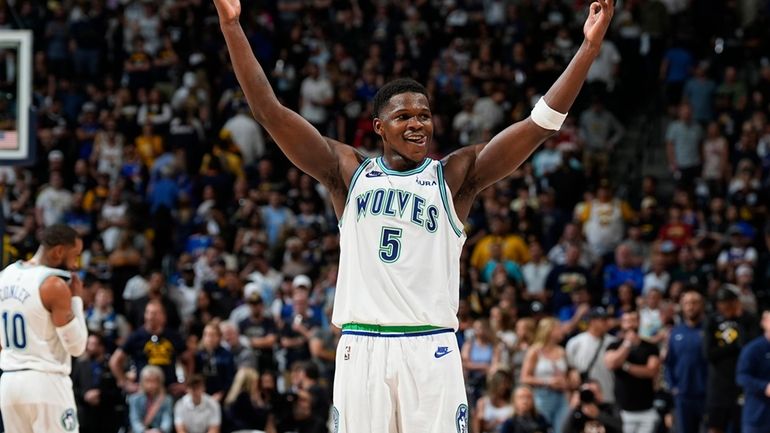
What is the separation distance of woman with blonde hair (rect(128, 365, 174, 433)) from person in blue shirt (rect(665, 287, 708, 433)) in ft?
18.7

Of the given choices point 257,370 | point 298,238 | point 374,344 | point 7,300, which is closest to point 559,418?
point 257,370

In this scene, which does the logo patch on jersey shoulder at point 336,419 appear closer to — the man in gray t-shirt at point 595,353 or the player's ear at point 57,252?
the player's ear at point 57,252

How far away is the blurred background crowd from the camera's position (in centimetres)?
1468

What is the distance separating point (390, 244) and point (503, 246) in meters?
12.1

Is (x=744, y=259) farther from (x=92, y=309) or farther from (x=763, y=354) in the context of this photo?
(x=92, y=309)

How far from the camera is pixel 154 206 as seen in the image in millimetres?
20188

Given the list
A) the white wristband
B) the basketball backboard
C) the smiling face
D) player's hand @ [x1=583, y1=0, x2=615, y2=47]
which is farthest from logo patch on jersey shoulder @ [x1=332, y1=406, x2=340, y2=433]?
the basketball backboard

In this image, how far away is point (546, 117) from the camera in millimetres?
6078

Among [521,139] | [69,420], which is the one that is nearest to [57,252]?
[69,420]

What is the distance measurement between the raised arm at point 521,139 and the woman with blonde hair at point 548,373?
8845mm

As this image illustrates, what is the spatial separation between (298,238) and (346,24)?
691 cm

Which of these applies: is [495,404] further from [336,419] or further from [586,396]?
[336,419]

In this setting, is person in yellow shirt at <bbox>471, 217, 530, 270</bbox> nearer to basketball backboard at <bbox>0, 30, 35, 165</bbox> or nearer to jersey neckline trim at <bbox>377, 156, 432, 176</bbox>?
basketball backboard at <bbox>0, 30, 35, 165</bbox>

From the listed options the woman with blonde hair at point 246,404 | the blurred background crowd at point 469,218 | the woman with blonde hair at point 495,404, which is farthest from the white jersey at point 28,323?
the woman with blonde hair at point 495,404
